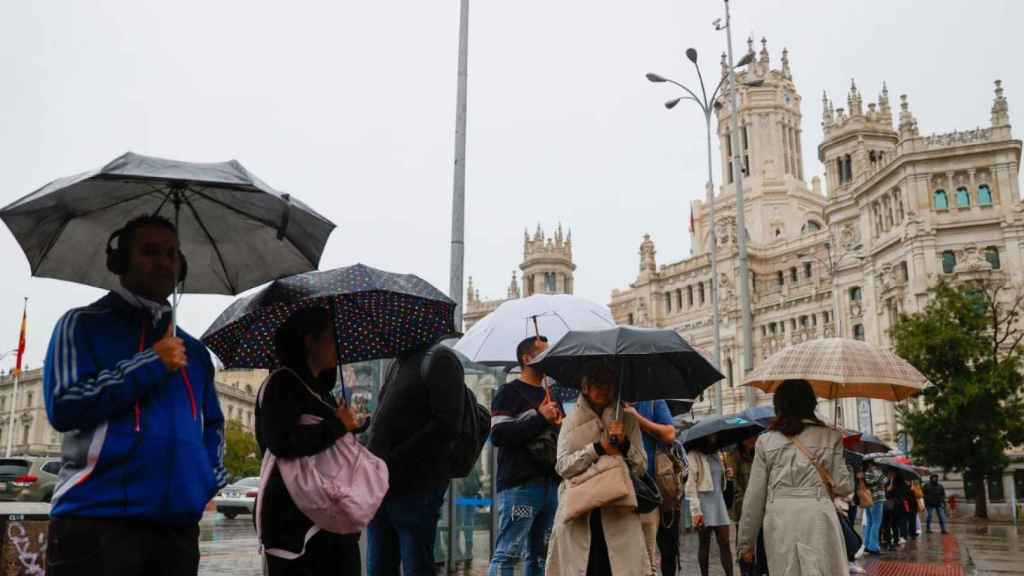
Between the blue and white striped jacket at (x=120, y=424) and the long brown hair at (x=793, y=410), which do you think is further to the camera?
the long brown hair at (x=793, y=410)

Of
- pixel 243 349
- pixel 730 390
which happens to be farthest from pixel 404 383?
pixel 730 390

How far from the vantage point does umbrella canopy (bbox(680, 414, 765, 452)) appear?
33.0ft

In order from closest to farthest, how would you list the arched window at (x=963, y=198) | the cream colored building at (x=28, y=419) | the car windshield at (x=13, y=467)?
the car windshield at (x=13, y=467)
the arched window at (x=963, y=198)
the cream colored building at (x=28, y=419)

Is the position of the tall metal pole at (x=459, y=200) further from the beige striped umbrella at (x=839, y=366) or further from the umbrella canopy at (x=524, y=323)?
the beige striped umbrella at (x=839, y=366)

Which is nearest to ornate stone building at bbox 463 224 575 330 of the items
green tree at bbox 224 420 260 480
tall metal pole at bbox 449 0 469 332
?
green tree at bbox 224 420 260 480

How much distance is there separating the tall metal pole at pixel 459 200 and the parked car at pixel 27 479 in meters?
9.49

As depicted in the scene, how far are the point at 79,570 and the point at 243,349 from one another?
2.13 m

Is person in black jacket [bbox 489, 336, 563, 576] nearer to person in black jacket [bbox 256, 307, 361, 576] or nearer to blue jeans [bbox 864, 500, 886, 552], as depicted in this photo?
person in black jacket [bbox 256, 307, 361, 576]

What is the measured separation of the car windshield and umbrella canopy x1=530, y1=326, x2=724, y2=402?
1481 centimetres

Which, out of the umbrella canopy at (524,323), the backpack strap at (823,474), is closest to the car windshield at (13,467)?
the umbrella canopy at (524,323)

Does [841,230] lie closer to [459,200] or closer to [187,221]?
[459,200]

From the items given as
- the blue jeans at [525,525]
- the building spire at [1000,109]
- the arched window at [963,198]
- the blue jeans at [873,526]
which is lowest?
the blue jeans at [873,526]

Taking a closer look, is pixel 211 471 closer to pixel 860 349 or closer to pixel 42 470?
pixel 860 349

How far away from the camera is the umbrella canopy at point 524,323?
8.55 metres
